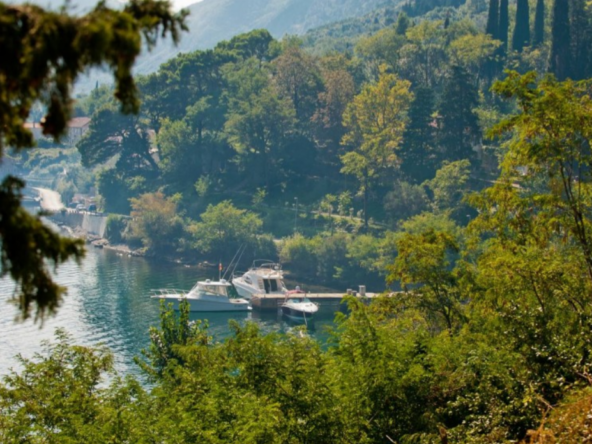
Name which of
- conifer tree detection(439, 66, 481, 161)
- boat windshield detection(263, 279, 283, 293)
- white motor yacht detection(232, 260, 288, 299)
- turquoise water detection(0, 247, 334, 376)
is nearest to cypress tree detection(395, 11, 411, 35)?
conifer tree detection(439, 66, 481, 161)

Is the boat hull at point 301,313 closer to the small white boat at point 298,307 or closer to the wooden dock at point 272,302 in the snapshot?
the small white boat at point 298,307

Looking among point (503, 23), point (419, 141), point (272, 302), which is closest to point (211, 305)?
point (272, 302)

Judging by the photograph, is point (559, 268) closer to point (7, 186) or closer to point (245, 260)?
point (7, 186)

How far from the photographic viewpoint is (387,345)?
42.3ft

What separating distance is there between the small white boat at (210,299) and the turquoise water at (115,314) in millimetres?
613

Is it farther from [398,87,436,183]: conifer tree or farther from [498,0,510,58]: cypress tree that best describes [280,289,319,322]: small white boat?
[498,0,510,58]: cypress tree

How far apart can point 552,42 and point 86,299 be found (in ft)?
117

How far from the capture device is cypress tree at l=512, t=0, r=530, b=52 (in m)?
66.4

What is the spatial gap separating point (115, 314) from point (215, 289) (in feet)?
19.4

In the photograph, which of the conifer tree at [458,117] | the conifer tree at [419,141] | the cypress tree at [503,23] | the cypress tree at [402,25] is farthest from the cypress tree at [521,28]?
the conifer tree at [419,141]

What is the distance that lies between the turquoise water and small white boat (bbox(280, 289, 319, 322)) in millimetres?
573

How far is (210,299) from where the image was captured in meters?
45.8

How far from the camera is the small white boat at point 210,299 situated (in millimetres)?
45500

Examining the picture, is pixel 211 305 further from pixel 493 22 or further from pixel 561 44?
pixel 493 22
